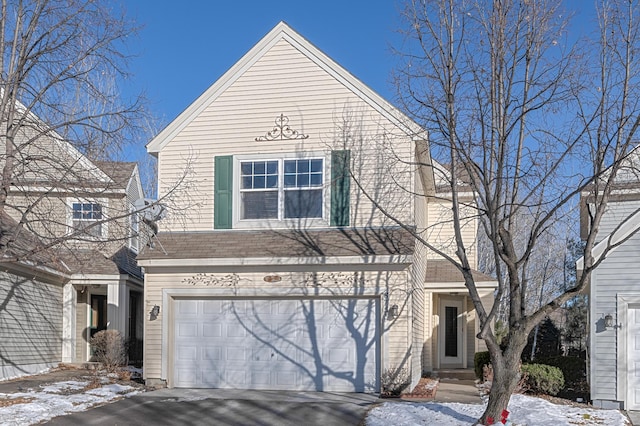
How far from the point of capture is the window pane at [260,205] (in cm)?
1595

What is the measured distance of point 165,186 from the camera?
16438 millimetres

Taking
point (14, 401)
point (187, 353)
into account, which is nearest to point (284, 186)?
point (187, 353)

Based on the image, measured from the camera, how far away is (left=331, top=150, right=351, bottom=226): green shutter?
1552 centimetres

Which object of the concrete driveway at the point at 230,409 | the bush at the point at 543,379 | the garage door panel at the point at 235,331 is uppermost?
the garage door panel at the point at 235,331

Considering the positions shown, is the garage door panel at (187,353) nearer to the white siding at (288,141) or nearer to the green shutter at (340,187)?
the white siding at (288,141)

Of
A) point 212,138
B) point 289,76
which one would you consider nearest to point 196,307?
point 212,138

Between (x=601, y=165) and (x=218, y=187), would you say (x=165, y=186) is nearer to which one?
(x=218, y=187)

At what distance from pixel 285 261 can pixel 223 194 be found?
2.33 metres

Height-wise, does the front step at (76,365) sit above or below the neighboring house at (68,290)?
below

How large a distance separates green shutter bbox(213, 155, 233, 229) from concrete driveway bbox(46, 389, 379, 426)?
3.74 meters

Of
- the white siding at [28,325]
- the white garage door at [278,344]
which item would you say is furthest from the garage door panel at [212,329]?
the white siding at [28,325]

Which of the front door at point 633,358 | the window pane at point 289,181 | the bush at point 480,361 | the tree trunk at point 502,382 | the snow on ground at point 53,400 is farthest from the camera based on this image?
the bush at point 480,361

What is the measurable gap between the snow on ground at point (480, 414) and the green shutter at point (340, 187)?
165 inches

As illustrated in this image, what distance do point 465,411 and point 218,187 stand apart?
723 cm
